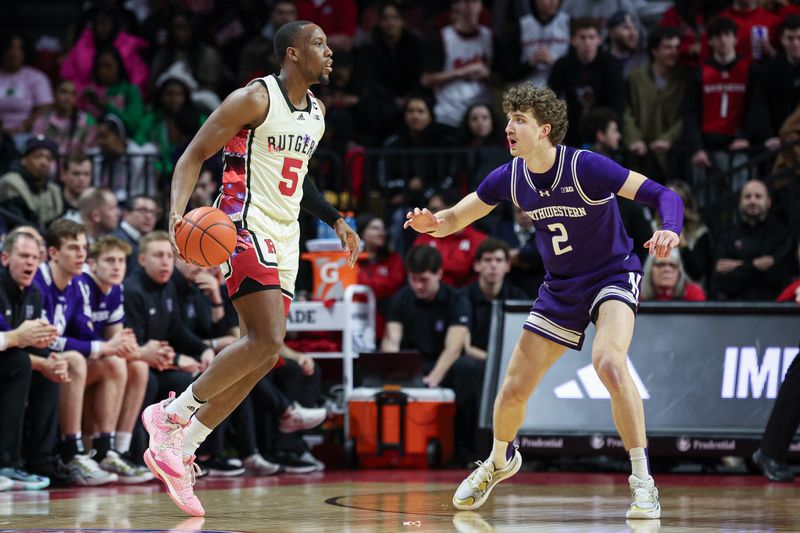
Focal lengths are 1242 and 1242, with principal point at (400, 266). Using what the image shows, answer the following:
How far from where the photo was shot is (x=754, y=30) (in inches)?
480

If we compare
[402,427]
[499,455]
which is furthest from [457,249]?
[499,455]

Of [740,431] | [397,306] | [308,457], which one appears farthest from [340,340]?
[740,431]

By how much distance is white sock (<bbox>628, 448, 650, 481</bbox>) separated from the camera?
582cm

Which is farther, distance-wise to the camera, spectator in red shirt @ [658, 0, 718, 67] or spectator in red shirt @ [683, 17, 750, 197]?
spectator in red shirt @ [658, 0, 718, 67]

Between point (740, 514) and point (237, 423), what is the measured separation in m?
4.22

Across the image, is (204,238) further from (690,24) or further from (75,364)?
(690,24)

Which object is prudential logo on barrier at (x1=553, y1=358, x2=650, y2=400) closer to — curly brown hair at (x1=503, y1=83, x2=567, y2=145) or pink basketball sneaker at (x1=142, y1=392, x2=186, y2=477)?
curly brown hair at (x1=503, y1=83, x2=567, y2=145)

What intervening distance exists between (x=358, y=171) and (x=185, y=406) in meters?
6.56

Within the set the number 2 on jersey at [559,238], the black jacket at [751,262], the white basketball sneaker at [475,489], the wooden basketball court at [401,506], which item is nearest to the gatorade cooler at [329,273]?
the wooden basketball court at [401,506]

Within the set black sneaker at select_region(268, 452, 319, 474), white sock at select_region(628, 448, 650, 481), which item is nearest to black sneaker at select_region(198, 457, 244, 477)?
black sneaker at select_region(268, 452, 319, 474)

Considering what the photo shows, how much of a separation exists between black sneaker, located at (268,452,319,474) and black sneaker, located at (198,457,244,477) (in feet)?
1.56

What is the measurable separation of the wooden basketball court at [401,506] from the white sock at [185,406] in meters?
0.46

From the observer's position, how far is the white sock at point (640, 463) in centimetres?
582

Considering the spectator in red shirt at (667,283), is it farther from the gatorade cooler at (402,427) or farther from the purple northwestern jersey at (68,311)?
the purple northwestern jersey at (68,311)
